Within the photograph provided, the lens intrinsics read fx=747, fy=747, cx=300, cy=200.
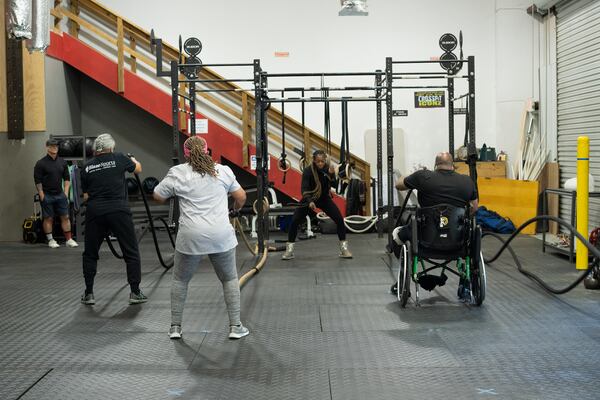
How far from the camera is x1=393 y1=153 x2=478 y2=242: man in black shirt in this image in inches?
231

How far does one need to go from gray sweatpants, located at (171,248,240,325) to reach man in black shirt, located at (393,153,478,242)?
1.64 meters

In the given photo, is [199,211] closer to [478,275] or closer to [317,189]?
[478,275]

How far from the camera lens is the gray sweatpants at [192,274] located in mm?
4969

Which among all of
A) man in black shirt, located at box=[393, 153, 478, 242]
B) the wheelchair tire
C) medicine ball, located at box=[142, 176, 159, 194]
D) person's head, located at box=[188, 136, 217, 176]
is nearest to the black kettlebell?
the wheelchair tire

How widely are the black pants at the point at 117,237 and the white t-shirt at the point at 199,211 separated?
1.29m

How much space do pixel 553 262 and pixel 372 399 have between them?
17.0ft

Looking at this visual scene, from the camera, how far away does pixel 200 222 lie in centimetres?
492

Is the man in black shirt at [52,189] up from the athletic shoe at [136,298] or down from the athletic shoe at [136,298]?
up

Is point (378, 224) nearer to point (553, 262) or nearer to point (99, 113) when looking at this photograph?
point (553, 262)

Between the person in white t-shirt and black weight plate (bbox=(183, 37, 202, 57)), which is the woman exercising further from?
the person in white t-shirt

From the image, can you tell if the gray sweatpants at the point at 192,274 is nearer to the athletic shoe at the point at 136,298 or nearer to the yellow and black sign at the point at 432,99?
the athletic shoe at the point at 136,298

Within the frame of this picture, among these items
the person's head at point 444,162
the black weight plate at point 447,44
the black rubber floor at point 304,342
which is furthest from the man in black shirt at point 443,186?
the black weight plate at point 447,44

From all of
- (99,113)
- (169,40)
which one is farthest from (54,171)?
(169,40)

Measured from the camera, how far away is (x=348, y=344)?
195 inches
